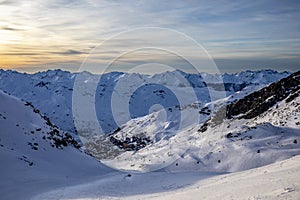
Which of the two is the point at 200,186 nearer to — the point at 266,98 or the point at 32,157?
the point at 32,157

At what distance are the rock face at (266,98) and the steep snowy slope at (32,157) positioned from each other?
36.6m

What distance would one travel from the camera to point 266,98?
65.7 meters

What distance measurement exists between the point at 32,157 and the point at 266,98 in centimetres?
5078

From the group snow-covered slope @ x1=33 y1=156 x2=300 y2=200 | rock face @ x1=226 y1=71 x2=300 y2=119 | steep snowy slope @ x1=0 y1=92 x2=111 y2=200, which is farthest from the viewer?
rock face @ x1=226 y1=71 x2=300 y2=119

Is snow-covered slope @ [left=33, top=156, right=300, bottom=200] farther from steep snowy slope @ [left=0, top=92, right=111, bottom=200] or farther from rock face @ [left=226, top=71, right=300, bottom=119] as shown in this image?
rock face @ [left=226, top=71, right=300, bottom=119]

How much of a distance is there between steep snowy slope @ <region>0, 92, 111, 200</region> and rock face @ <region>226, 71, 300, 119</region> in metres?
36.6

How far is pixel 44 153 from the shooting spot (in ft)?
109

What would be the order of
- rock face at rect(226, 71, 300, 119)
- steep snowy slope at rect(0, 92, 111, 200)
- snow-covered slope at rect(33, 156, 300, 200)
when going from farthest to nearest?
rock face at rect(226, 71, 300, 119)
steep snowy slope at rect(0, 92, 111, 200)
snow-covered slope at rect(33, 156, 300, 200)

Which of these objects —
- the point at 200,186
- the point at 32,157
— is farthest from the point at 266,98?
the point at 200,186

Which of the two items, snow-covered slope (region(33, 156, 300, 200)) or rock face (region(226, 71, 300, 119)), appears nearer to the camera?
snow-covered slope (region(33, 156, 300, 200))

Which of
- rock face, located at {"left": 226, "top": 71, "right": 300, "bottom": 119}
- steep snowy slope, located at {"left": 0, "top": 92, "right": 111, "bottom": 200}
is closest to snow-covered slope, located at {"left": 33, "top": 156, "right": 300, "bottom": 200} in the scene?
steep snowy slope, located at {"left": 0, "top": 92, "right": 111, "bottom": 200}

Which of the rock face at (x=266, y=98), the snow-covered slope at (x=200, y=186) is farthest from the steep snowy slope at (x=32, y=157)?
the rock face at (x=266, y=98)

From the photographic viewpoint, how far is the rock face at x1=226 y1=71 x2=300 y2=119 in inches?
2334

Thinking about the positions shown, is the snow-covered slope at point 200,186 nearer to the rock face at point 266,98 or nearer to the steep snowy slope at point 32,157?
the steep snowy slope at point 32,157
